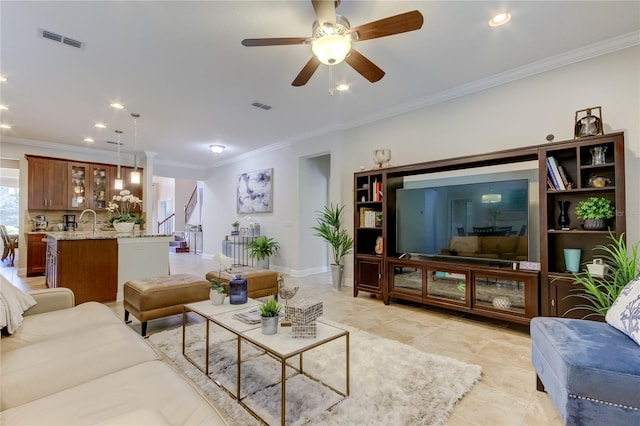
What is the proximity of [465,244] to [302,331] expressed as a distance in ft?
8.23

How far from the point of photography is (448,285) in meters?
3.56

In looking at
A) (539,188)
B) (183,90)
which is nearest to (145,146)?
(183,90)

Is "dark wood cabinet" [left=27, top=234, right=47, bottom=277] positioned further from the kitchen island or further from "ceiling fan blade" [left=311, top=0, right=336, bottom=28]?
"ceiling fan blade" [left=311, top=0, right=336, bottom=28]

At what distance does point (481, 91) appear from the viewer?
373cm

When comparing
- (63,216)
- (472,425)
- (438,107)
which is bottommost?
(472,425)

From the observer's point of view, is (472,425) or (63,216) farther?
(63,216)

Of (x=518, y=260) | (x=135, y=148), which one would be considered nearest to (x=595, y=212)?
(x=518, y=260)

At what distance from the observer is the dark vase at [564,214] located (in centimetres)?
299

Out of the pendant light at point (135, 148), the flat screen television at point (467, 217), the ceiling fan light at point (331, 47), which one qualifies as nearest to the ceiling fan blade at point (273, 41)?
the ceiling fan light at point (331, 47)

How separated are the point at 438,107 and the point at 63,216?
8088 millimetres

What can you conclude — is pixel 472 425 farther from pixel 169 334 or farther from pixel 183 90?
pixel 183 90

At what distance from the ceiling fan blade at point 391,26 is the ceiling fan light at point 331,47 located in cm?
11

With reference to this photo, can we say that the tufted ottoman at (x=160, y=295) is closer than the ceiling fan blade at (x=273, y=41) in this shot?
No

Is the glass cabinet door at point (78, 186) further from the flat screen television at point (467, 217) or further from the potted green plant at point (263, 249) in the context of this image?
the flat screen television at point (467, 217)
